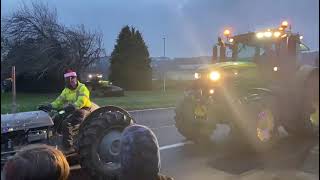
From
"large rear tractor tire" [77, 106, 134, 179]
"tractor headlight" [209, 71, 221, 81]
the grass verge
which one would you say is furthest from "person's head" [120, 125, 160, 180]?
"tractor headlight" [209, 71, 221, 81]

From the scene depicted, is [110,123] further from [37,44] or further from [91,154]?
Answer: [37,44]

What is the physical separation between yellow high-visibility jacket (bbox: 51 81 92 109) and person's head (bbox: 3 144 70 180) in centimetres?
65

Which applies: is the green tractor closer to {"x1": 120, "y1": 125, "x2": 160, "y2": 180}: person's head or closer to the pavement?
the pavement

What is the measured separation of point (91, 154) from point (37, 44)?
1.53m

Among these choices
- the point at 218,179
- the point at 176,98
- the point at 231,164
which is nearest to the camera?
the point at 176,98

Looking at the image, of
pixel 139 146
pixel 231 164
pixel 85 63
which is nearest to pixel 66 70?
pixel 85 63

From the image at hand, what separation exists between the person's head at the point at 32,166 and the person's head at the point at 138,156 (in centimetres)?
37

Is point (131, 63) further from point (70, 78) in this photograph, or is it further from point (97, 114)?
point (97, 114)

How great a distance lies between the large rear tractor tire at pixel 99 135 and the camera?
326 cm

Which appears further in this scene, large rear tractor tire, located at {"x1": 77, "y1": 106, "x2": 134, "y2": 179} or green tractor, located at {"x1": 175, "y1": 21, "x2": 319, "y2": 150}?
large rear tractor tire, located at {"x1": 77, "y1": 106, "x2": 134, "y2": 179}

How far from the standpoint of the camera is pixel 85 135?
11.1 ft

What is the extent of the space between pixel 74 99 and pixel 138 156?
1278 millimetres

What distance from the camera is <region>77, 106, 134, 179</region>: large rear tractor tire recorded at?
10.7ft

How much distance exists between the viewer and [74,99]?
3529mm
